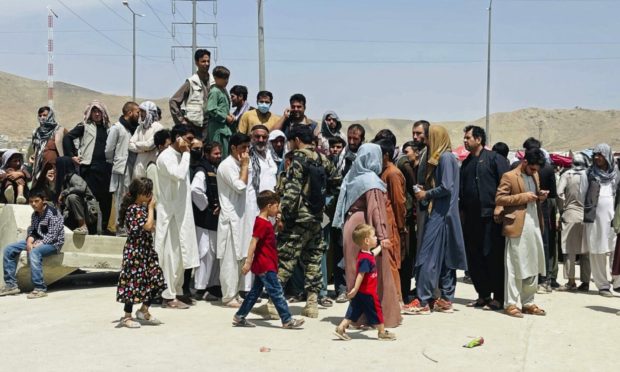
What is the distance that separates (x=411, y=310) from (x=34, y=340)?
13.0ft

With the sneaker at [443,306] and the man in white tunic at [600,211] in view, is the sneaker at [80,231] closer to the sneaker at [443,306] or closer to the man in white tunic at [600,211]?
the sneaker at [443,306]

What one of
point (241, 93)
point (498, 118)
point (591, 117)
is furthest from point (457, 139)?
point (241, 93)

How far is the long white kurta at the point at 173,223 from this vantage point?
8.68m

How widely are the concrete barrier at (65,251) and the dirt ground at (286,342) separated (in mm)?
618

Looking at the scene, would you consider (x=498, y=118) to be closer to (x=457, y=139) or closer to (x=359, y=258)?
(x=457, y=139)

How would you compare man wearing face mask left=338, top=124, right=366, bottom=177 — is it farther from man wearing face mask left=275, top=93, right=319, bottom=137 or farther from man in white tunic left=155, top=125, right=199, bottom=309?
man in white tunic left=155, top=125, right=199, bottom=309

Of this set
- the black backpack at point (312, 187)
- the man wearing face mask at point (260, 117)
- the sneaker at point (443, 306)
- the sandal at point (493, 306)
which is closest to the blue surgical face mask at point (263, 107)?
the man wearing face mask at point (260, 117)

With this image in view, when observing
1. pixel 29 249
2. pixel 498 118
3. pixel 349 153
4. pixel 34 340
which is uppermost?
pixel 498 118

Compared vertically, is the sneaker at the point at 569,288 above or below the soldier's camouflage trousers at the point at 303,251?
below

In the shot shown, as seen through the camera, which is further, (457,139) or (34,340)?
(457,139)

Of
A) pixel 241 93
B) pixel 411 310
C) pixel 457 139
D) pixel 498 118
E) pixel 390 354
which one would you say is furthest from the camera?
pixel 498 118

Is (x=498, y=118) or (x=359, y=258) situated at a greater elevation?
(x=498, y=118)

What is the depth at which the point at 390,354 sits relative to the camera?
6.70 metres

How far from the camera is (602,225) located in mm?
10836
